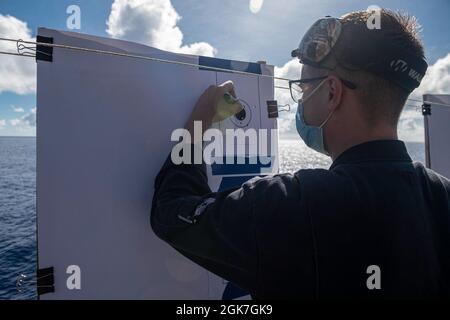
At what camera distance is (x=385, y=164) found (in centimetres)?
99

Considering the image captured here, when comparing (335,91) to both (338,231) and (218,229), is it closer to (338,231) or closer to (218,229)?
(338,231)

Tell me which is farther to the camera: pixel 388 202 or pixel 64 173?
pixel 64 173

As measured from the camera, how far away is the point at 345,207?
0.87 m

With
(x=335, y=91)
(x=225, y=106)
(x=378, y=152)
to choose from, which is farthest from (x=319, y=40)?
(x=225, y=106)

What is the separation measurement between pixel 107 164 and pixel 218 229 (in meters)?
0.81

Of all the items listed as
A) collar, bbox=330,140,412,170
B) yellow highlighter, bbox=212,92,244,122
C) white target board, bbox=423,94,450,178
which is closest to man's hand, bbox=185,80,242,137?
yellow highlighter, bbox=212,92,244,122

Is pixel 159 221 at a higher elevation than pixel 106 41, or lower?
lower

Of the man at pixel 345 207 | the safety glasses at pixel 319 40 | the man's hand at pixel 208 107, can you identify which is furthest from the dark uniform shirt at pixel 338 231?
the man's hand at pixel 208 107

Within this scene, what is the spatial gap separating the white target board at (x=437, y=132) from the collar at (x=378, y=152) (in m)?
3.05

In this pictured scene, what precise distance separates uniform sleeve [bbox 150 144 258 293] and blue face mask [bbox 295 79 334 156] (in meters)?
0.43

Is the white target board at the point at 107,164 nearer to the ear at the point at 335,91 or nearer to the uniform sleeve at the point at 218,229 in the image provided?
the uniform sleeve at the point at 218,229

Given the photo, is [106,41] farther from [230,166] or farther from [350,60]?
[350,60]
